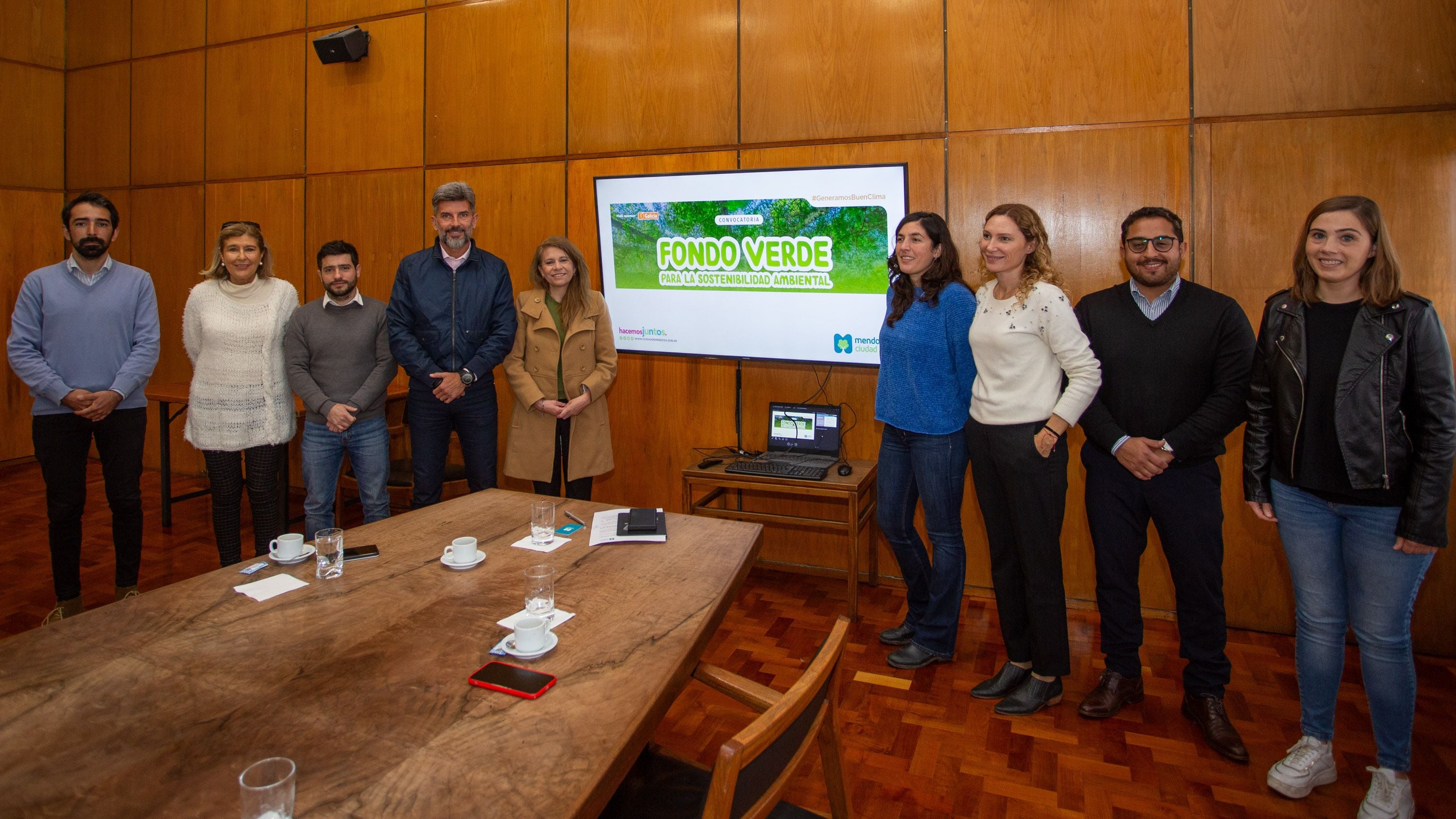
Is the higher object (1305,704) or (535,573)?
(535,573)

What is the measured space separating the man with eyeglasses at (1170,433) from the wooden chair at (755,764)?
151 centimetres

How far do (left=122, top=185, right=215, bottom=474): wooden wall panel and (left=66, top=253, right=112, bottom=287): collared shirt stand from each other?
2729mm

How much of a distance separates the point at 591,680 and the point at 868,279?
262cm

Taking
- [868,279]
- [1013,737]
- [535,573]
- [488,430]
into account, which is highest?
[868,279]

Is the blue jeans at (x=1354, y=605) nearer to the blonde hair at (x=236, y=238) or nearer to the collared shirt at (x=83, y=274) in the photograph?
the blonde hair at (x=236, y=238)

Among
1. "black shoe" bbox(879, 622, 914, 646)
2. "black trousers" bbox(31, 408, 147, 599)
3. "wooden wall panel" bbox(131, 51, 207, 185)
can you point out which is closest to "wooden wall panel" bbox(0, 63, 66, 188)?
"wooden wall panel" bbox(131, 51, 207, 185)

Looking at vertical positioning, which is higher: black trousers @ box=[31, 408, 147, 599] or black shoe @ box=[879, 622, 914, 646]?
black trousers @ box=[31, 408, 147, 599]

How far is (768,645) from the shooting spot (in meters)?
3.08

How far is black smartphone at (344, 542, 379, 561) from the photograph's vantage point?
1.87 metres

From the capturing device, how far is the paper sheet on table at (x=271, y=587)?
162 centimetres

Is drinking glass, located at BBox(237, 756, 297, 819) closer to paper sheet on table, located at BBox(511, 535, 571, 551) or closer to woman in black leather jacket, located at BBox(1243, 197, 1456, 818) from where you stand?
paper sheet on table, located at BBox(511, 535, 571, 551)

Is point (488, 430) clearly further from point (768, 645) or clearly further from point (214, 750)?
point (214, 750)

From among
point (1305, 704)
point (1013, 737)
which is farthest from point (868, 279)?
point (1305, 704)

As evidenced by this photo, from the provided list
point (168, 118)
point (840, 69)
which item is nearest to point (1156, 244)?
point (840, 69)
